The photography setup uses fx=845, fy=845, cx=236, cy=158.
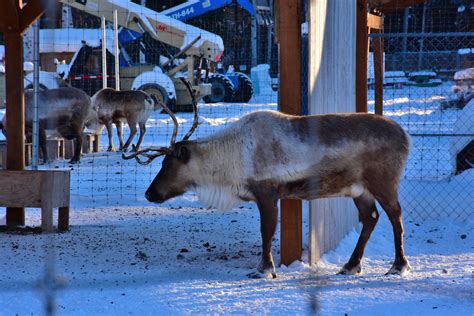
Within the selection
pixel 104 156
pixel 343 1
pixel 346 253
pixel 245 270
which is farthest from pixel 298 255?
pixel 104 156

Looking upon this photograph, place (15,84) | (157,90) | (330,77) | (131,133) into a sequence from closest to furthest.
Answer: (330,77)
(15,84)
(131,133)
(157,90)

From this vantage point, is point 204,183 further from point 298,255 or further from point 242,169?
point 298,255

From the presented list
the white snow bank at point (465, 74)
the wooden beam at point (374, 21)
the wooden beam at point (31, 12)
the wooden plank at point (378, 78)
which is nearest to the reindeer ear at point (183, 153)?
the wooden beam at point (31, 12)

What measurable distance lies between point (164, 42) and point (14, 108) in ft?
52.1

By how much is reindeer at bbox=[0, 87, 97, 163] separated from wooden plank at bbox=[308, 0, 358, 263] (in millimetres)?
7040

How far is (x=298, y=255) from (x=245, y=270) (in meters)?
0.50

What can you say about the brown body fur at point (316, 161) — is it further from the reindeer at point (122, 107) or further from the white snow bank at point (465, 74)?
the white snow bank at point (465, 74)

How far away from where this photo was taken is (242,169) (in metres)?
6.97

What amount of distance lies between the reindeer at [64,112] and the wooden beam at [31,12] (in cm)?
592

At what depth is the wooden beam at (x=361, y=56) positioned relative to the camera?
9820 millimetres

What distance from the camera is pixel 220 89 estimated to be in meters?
26.9

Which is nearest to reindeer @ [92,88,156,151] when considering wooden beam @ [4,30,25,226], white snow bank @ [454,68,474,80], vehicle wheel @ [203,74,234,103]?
white snow bank @ [454,68,474,80]

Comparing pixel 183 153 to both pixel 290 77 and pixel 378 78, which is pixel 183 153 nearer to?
pixel 290 77

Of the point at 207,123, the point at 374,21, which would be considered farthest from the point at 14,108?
the point at 207,123
